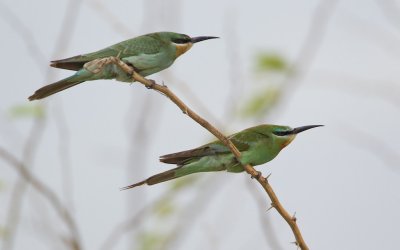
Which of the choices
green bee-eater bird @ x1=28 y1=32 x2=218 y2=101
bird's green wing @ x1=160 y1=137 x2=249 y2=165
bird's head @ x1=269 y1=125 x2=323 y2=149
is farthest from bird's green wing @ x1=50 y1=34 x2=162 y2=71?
bird's head @ x1=269 y1=125 x2=323 y2=149

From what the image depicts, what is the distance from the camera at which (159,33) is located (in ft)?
10.3

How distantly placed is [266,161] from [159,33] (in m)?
0.71

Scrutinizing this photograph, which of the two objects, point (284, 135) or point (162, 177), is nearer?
point (162, 177)

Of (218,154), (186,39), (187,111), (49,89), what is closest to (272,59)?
(186,39)

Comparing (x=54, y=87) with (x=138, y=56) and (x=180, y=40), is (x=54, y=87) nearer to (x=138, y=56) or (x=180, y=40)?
(x=138, y=56)

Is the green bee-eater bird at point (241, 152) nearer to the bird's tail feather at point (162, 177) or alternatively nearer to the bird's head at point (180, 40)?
the bird's tail feather at point (162, 177)

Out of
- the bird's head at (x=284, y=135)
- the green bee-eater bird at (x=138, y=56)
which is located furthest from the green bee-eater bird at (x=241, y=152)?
the green bee-eater bird at (x=138, y=56)

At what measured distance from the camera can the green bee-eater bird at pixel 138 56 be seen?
2660 mm

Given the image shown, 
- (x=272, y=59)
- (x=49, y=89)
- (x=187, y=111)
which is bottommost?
(x=272, y=59)

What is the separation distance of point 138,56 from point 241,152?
1.85 ft

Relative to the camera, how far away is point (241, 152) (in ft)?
9.55

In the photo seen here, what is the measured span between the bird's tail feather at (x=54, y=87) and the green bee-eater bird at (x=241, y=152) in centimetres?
44

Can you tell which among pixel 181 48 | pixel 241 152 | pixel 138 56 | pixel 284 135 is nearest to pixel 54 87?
pixel 138 56

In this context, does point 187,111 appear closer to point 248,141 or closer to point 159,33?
point 248,141
